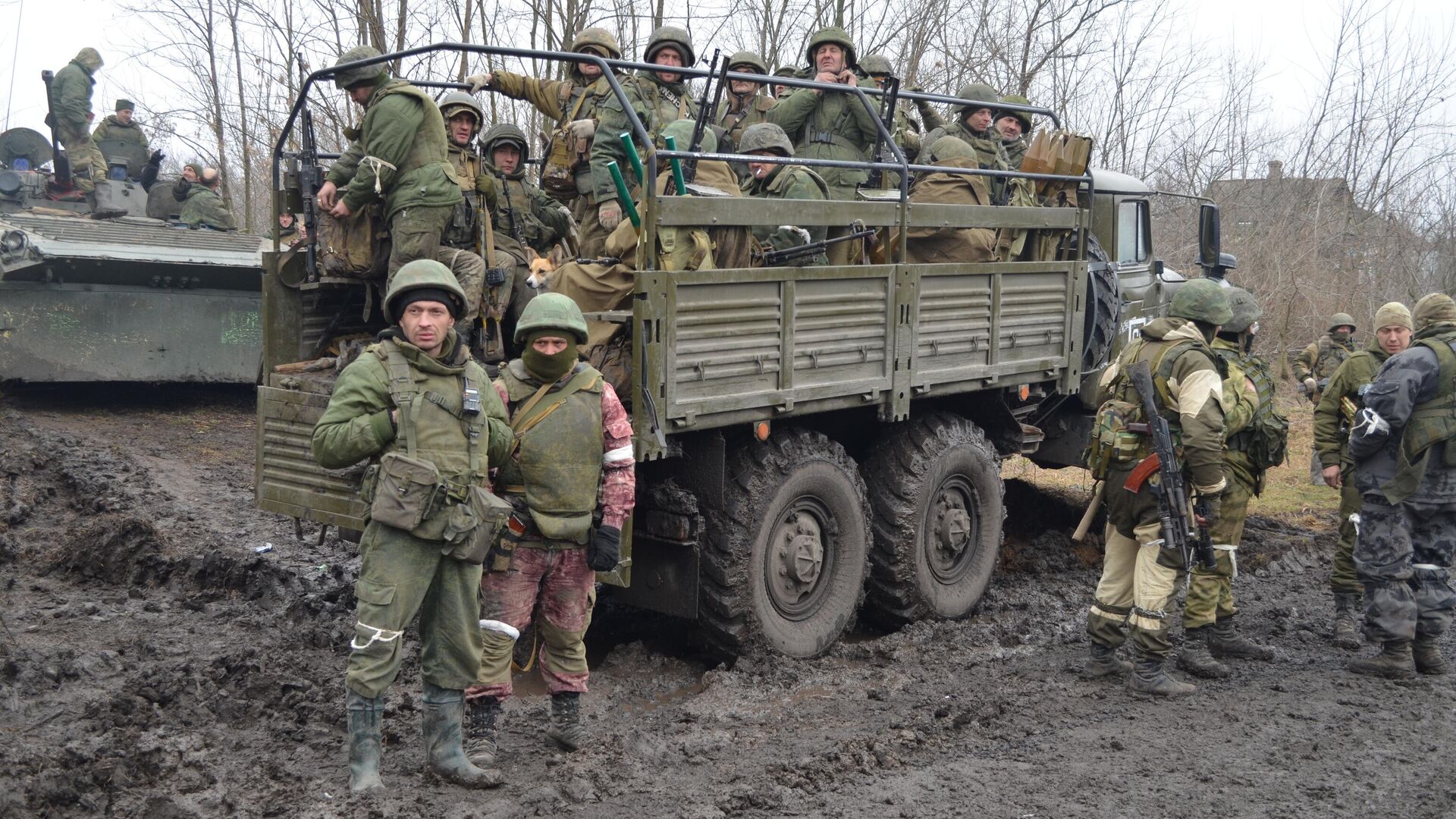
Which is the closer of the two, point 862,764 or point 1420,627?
point 862,764

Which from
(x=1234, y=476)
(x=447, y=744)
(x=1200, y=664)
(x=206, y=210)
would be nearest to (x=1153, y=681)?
(x=1200, y=664)

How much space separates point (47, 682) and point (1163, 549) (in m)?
4.79

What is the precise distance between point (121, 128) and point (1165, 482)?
1331 centimetres

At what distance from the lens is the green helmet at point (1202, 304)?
609cm

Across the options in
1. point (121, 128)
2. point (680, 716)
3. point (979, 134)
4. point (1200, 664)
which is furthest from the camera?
point (121, 128)

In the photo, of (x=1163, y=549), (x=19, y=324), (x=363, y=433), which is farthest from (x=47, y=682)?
(x=19, y=324)

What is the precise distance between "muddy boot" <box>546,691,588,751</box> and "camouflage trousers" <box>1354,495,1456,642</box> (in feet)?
13.1

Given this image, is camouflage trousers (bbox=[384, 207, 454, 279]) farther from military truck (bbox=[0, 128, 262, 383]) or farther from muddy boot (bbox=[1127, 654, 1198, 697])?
military truck (bbox=[0, 128, 262, 383])

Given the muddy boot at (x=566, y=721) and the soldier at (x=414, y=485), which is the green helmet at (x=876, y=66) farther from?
the muddy boot at (x=566, y=721)

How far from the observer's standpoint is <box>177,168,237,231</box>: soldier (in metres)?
14.3

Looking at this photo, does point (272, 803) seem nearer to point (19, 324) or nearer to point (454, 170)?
point (454, 170)

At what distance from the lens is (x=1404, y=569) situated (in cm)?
647

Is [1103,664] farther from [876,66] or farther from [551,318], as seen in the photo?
[876,66]

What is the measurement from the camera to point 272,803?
4238mm
